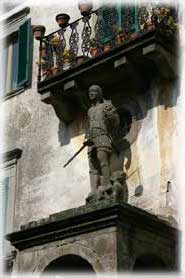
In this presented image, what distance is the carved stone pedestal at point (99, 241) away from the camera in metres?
11.6

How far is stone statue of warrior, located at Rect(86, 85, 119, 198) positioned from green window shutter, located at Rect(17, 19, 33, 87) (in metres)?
3.44

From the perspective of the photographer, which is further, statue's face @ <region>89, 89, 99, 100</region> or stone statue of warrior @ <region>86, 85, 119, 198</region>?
statue's face @ <region>89, 89, 99, 100</region>

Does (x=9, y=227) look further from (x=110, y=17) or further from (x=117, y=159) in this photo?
(x=110, y=17)

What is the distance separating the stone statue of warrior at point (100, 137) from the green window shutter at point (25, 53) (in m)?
3.44

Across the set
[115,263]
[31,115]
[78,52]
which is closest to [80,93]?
[78,52]

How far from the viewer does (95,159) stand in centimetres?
1334

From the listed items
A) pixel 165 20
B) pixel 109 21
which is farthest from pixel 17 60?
pixel 165 20

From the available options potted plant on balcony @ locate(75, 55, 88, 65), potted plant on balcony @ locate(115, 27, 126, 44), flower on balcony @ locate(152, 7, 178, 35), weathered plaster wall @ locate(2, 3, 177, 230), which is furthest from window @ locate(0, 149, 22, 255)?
flower on balcony @ locate(152, 7, 178, 35)

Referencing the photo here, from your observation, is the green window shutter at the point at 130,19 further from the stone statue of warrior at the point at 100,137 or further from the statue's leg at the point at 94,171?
the statue's leg at the point at 94,171

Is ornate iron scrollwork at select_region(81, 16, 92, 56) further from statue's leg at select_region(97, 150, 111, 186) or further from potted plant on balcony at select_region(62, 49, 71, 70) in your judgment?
statue's leg at select_region(97, 150, 111, 186)

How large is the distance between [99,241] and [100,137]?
1.99 metres

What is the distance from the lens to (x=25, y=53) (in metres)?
16.9

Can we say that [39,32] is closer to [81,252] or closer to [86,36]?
[86,36]

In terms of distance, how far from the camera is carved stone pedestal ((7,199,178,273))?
458 inches
